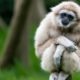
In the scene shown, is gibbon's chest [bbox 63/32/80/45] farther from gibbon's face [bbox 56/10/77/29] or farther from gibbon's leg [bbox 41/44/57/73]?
gibbon's leg [bbox 41/44/57/73]

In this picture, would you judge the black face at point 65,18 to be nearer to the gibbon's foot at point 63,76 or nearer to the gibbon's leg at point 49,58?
the gibbon's leg at point 49,58

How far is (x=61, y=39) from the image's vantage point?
16.4 feet

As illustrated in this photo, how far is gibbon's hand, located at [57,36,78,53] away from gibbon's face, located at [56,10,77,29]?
188 millimetres

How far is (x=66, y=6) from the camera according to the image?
503 cm

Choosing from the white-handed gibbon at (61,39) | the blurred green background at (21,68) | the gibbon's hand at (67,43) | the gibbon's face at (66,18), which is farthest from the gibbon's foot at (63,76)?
the blurred green background at (21,68)

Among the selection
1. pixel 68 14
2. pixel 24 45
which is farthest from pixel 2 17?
pixel 68 14

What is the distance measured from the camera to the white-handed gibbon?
16.1 feet

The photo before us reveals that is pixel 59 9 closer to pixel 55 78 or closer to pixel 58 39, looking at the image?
pixel 58 39

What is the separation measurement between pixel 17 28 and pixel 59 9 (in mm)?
8752

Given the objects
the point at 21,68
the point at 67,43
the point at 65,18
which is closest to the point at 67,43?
the point at 67,43

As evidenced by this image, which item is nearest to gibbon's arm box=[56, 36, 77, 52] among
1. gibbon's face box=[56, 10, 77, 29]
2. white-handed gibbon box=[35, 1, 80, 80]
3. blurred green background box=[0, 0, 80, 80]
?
white-handed gibbon box=[35, 1, 80, 80]

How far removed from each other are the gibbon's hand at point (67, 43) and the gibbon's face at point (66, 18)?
0.62ft

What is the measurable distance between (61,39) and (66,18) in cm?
38

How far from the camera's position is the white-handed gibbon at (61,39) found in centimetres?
491
